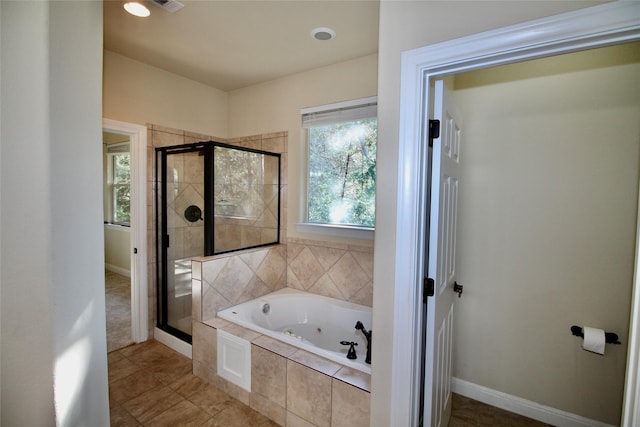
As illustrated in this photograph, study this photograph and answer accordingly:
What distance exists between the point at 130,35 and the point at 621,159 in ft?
11.2

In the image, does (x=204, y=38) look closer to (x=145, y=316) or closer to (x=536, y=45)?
(x=536, y=45)

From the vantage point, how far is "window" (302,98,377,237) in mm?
2734

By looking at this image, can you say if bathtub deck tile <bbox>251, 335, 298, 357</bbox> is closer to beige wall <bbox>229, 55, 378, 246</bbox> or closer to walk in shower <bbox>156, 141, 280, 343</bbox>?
walk in shower <bbox>156, 141, 280, 343</bbox>

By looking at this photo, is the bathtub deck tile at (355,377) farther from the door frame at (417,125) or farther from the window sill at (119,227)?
the window sill at (119,227)

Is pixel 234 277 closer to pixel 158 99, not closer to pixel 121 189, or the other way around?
pixel 158 99

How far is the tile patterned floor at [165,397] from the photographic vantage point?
1.94 m

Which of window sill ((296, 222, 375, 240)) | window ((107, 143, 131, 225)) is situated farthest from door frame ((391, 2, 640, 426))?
window ((107, 143, 131, 225))

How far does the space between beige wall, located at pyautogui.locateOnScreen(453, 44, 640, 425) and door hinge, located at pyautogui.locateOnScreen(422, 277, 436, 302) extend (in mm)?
968

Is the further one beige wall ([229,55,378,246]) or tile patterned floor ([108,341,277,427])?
beige wall ([229,55,378,246])

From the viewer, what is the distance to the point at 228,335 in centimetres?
218

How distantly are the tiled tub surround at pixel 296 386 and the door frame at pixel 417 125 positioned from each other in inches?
13.4

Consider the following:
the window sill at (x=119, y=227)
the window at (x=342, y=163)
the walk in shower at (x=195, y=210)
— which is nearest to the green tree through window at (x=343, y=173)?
the window at (x=342, y=163)

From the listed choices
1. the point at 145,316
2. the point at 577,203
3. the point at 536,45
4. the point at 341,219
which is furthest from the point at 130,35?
the point at 577,203

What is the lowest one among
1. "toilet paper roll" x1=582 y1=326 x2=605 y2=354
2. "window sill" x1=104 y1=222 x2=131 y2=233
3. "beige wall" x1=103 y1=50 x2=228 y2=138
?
"toilet paper roll" x1=582 y1=326 x2=605 y2=354
